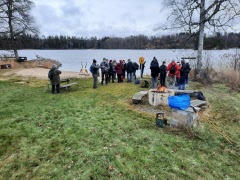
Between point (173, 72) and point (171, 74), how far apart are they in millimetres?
158

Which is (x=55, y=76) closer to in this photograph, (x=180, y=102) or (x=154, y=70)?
(x=154, y=70)

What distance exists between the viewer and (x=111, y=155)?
Answer: 4.26m

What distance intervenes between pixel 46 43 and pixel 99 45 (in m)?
23.5

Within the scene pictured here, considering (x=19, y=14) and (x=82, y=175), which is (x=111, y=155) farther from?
(x=19, y=14)

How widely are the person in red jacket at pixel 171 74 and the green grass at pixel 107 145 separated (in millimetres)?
3332

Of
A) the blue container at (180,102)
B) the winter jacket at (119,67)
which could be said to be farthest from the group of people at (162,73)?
the blue container at (180,102)

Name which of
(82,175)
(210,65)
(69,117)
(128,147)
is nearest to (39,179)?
(82,175)

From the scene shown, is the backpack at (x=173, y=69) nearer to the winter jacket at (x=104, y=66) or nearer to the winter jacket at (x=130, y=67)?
the winter jacket at (x=130, y=67)

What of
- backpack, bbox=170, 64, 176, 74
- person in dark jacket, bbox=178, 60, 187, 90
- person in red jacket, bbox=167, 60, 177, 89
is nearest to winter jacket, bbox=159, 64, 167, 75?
person in red jacket, bbox=167, 60, 177, 89

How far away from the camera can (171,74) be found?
1065 cm

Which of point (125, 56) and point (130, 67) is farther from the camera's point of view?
point (125, 56)

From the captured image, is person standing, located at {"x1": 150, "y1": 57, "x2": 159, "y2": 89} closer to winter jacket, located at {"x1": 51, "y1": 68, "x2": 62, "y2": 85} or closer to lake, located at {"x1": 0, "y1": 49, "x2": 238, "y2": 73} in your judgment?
lake, located at {"x1": 0, "y1": 49, "x2": 238, "y2": 73}

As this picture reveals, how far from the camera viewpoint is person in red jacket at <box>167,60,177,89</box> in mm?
10398

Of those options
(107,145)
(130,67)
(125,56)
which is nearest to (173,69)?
(130,67)
